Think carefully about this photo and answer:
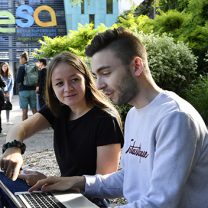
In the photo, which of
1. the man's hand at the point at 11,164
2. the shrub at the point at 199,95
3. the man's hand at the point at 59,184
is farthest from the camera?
the shrub at the point at 199,95

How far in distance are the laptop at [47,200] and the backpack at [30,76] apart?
8.37 m

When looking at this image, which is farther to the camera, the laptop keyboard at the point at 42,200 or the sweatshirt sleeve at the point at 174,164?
the laptop keyboard at the point at 42,200

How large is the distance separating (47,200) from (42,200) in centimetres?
2

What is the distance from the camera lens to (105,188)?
2.18 metres

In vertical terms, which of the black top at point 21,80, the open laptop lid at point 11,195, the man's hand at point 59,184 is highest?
the open laptop lid at point 11,195

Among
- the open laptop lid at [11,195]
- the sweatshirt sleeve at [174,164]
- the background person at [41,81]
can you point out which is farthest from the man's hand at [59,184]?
the background person at [41,81]

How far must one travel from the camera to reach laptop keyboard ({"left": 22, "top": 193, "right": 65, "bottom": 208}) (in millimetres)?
1777

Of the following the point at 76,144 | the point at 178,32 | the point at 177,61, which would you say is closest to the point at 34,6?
the point at 178,32

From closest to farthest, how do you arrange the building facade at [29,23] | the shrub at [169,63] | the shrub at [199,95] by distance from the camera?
the shrub at [199,95]
the shrub at [169,63]
the building facade at [29,23]

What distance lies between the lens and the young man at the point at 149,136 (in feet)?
5.10

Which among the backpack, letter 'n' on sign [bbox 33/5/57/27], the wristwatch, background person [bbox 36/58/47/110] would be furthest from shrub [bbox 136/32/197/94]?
letter 'n' on sign [bbox 33/5/57/27]

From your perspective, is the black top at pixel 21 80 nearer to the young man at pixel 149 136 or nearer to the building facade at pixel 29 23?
the young man at pixel 149 136

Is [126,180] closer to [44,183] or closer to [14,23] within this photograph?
[44,183]

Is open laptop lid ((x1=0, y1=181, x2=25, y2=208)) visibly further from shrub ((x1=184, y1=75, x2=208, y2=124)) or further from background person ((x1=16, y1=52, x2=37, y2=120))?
background person ((x1=16, y1=52, x2=37, y2=120))
